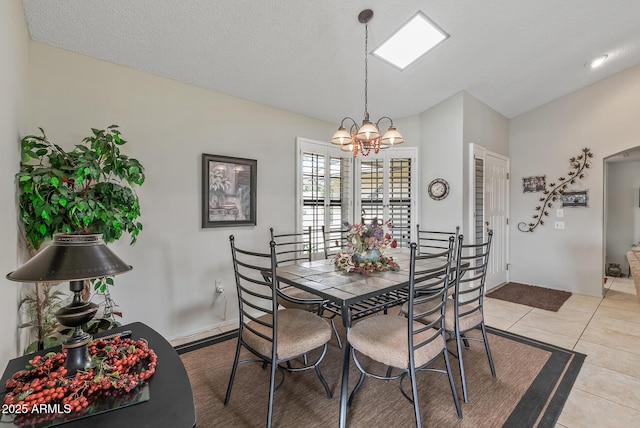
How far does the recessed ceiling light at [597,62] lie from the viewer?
11.3ft

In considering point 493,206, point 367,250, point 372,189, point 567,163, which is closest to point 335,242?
point 367,250

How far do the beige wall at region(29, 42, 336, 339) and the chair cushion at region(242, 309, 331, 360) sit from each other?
4.08 ft

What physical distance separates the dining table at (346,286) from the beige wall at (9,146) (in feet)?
4.69

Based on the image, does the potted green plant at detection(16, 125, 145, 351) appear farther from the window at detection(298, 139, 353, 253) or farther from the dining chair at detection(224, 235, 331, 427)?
the window at detection(298, 139, 353, 253)

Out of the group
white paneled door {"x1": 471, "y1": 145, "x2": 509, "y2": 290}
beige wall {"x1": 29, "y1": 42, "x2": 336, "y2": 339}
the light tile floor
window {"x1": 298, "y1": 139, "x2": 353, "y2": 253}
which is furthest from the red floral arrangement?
white paneled door {"x1": 471, "y1": 145, "x2": 509, "y2": 290}

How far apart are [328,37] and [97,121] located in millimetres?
2068

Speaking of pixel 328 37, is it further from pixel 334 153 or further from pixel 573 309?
pixel 573 309

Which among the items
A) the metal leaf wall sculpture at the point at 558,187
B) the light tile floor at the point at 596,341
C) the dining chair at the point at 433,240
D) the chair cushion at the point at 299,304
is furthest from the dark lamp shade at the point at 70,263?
the metal leaf wall sculpture at the point at 558,187

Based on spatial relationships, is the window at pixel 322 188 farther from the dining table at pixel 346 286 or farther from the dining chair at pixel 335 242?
the dining table at pixel 346 286

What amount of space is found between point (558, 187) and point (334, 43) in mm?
4127

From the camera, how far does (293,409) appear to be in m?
1.85

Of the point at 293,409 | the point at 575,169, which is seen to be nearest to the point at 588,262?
the point at 575,169

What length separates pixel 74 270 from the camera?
936 mm

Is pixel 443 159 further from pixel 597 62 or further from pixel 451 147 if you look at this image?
pixel 597 62
